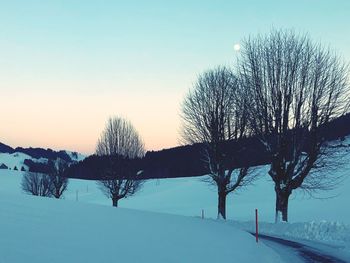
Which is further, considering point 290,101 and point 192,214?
point 192,214

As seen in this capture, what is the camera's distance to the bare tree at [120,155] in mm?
42312

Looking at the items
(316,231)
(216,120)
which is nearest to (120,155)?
(216,120)

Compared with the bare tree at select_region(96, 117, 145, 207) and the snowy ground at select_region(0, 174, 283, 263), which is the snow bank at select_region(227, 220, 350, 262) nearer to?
the snowy ground at select_region(0, 174, 283, 263)

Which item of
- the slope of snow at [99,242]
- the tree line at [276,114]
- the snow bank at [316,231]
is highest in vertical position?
the tree line at [276,114]

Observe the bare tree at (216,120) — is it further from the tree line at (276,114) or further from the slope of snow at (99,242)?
the slope of snow at (99,242)

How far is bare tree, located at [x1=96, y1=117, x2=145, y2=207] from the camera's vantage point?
42312 mm

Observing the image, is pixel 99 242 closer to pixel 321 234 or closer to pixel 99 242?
pixel 99 242

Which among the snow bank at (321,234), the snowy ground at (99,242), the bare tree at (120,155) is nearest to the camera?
the snowy ground at (99,242)

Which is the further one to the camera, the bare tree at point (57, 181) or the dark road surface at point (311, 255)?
the bare tree at point (57, 181)

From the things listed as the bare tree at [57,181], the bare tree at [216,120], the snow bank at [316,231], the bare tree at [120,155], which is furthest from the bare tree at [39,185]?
the snow bank at [316,231]

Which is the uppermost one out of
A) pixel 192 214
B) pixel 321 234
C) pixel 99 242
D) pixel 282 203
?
pixel 99 242

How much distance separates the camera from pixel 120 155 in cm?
4297

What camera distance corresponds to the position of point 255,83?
1017 inches

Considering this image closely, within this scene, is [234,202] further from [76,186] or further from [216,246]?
[76,186]
